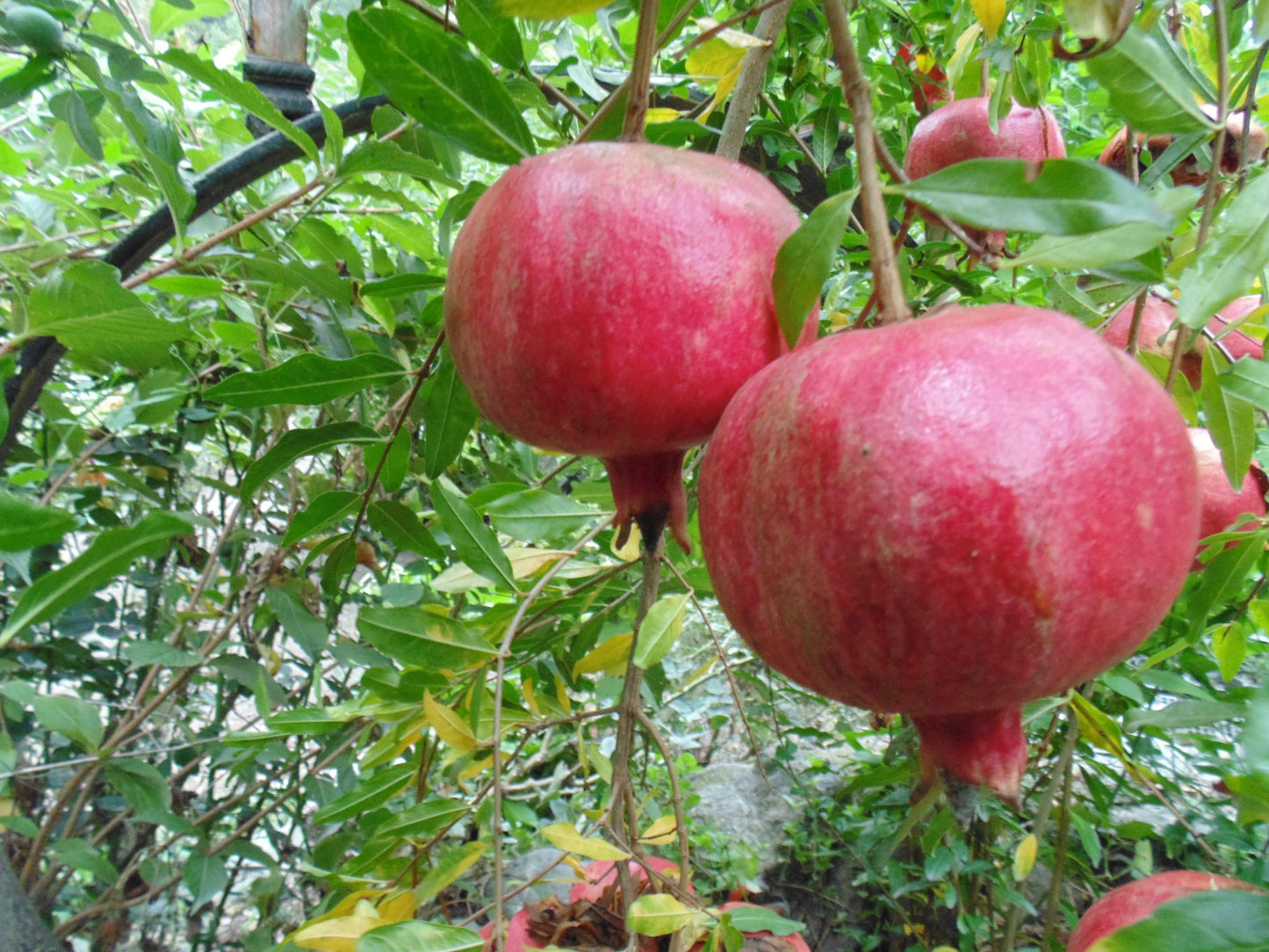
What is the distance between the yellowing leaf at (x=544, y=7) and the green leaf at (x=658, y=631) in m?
0.38

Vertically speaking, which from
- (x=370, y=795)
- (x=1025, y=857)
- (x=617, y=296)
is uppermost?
(x=617, y=296)

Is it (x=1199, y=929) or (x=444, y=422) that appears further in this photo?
(x=444, y=422)

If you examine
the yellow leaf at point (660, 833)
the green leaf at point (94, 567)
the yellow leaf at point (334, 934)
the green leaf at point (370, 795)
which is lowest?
the yellow leaf at point (660, 833)

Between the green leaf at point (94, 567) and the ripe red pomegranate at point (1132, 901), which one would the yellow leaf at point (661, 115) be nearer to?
the green leaf at point (94, 567)

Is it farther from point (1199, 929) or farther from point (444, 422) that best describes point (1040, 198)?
point (444, 422)

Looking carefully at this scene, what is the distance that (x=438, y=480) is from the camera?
668 mm

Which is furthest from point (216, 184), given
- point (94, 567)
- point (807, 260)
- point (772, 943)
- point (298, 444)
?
point (772, 943)

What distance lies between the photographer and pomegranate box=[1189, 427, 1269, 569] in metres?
0.81

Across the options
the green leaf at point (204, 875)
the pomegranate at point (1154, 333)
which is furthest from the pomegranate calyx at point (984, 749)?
the green leaf at point (204, 875)

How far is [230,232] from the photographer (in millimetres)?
801

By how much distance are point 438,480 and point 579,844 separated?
30 cm

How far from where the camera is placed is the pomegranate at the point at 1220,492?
812 mm

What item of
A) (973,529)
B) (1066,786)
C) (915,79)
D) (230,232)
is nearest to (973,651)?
(973,529)

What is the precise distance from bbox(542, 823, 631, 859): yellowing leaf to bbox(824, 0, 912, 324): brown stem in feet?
1.35
